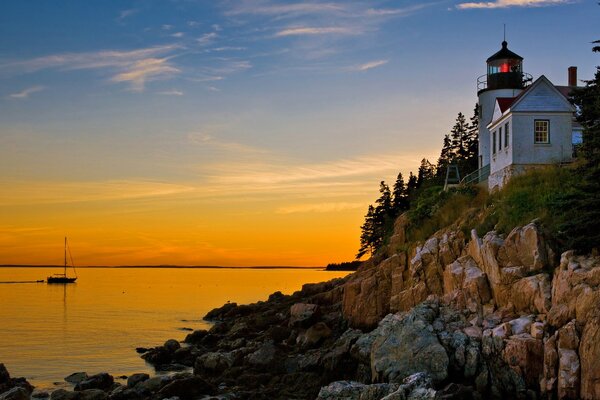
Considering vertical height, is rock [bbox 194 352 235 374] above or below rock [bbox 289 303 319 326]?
below

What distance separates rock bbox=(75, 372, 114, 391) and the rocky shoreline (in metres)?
0.05

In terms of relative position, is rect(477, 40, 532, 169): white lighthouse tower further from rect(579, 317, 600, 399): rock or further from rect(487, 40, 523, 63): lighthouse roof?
rect(579, 317, 600, 399): rock

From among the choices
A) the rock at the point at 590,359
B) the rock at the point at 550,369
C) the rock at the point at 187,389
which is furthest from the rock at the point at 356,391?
the rock at the point at 187,389

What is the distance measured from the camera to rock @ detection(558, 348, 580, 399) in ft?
61.7

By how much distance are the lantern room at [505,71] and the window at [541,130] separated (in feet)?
32.3

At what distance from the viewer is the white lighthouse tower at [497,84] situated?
1722 inches

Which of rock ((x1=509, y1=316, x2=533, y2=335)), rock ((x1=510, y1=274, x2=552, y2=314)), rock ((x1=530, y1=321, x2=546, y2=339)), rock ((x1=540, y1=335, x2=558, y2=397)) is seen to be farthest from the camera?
rock ((x1=510, y1=274, x2=552, y2=314))

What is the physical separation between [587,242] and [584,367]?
174 inches

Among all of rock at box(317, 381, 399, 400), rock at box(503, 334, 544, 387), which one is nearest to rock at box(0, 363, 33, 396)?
rock at box(317, 381, 399, 400)

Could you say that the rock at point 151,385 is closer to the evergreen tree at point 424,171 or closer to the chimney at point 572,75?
the chimney at point 572,75

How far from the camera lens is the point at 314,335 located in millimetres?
31469

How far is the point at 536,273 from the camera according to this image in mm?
23016

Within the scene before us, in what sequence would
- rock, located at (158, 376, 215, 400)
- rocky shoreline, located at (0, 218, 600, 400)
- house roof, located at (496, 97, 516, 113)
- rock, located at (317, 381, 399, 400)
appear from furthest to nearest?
house roof, located at (496, 97, 516, 113), rock, located at (158, 376, 215, 400), rocky shoreline, located at (0, 218, 600, 400), rock, located at (317, 381, 399, 400)

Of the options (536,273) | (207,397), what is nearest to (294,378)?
(207,397)
